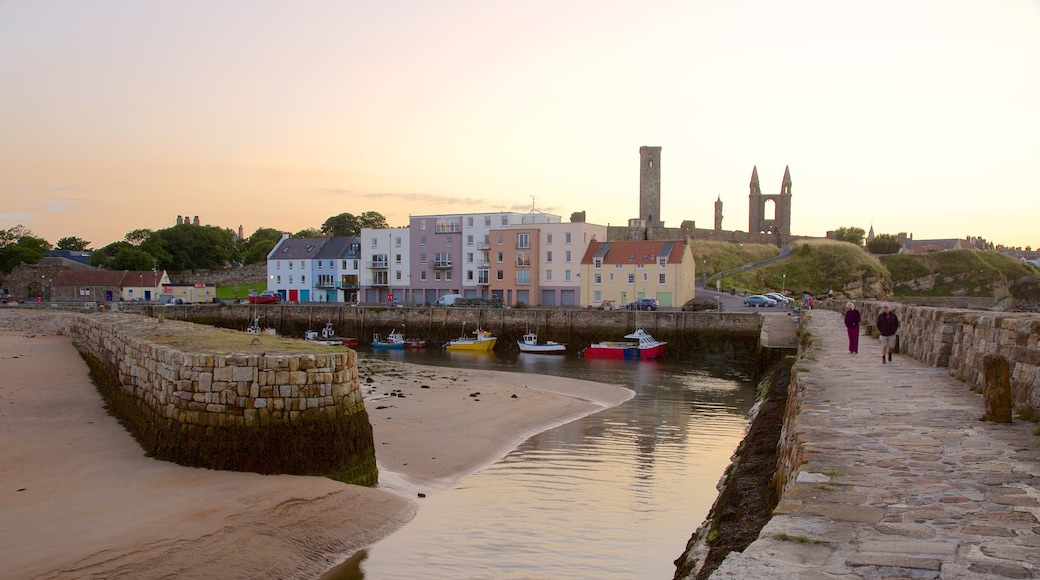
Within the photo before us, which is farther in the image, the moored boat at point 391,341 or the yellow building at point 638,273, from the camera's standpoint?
the yellow building at point 638,273

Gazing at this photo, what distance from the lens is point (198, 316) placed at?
5812 centimetres

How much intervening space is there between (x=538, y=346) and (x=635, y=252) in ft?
54.7

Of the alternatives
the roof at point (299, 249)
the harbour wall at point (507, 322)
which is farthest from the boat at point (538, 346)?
the roof at point (299, 249)

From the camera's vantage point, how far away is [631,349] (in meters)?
42.7

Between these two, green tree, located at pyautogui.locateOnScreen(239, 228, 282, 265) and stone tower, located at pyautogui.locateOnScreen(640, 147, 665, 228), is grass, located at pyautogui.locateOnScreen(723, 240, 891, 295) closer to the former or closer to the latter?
stone tower, located at pyautogui.locateOnScreen(640, 147, 665, 228)

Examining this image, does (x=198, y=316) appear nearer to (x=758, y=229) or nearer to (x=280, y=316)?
(x=280, y=316)

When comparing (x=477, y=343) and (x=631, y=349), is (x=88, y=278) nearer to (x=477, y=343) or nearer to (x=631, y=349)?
(x=477, y=343)

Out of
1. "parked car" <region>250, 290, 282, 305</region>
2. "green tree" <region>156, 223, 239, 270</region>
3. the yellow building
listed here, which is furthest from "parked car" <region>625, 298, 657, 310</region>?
"green tree" <region>156, 223, 239, 270</region>

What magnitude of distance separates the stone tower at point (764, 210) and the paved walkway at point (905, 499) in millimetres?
86296

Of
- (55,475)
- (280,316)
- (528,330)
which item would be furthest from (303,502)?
(280,316)

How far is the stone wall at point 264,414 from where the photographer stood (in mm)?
11352

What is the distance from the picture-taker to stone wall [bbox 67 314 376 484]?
11.4 metres

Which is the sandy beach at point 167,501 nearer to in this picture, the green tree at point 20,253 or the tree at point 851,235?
the green tree at point 20,253

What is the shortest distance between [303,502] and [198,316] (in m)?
52.5
